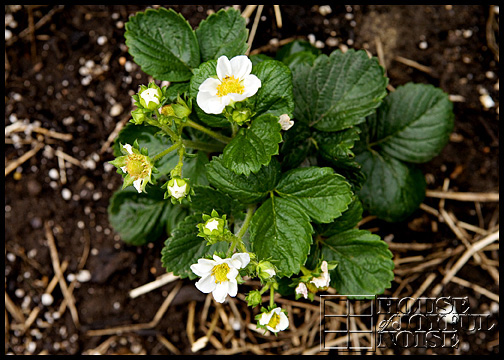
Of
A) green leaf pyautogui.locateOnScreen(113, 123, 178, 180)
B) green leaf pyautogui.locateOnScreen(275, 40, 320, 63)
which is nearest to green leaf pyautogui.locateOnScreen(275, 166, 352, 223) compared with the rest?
green leaf pyautogui.locateOnScreen(113, 123, 178, 180)

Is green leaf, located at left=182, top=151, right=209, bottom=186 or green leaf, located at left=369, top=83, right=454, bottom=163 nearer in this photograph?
green leaf, located at left=182, top=151, right=209, bottom=186

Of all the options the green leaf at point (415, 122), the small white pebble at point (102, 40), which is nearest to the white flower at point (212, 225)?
the green leaf at point (415, 122)

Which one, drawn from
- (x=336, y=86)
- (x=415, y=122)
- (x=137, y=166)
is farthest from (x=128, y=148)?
(x=415, y=122)

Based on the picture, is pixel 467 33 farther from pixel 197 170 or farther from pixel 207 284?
pixel 207 284

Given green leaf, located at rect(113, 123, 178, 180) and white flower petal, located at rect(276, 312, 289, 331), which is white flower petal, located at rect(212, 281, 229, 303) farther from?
green leaf, located at rect(113, 123, 178, 180)

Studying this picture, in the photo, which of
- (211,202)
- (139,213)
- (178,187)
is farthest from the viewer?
(139,213)

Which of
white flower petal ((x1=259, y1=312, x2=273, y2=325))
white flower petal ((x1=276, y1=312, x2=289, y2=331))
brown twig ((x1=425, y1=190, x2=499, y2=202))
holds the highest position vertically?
white flower petal ((x1=259, y1=312, x2=273, y2=325))
